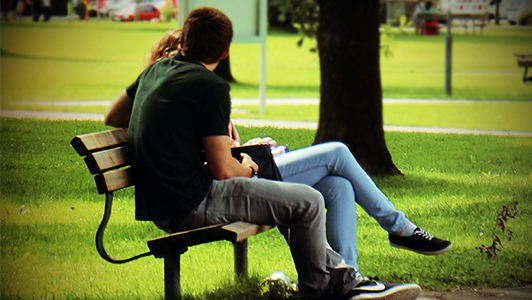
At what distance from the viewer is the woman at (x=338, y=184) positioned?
148 inches

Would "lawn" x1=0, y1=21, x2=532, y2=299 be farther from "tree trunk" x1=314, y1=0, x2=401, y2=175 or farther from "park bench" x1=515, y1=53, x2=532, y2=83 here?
"park bench" x1=515, y1=53, x2=532, y2=83

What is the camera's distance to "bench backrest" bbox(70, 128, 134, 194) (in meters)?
3.33

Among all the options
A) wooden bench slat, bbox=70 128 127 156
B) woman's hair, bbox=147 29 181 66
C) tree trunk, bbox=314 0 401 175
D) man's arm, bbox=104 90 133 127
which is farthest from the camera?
tree trunk, bbox=314 0 401 175

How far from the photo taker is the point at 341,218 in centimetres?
379

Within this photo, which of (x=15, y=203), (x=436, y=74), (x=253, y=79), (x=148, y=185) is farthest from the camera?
(x=436, y=74)

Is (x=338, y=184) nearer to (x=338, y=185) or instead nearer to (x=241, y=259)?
(x=338, y=185)

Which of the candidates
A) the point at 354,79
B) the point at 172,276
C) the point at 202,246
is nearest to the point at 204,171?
the point at 172,276

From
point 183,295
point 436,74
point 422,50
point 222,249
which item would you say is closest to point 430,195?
point 222,249

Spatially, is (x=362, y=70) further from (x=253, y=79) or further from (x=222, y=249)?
(x=253, y=79)

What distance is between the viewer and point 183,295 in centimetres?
381

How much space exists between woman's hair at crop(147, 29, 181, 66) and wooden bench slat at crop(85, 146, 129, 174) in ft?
1.64

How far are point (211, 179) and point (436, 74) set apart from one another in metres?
21.2

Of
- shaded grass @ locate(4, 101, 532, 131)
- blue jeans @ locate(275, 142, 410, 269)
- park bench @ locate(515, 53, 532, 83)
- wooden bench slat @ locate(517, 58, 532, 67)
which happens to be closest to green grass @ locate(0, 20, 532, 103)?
park bench @ locate(515, 53, 532, 83)

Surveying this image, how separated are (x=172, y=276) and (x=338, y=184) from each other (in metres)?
0.94
